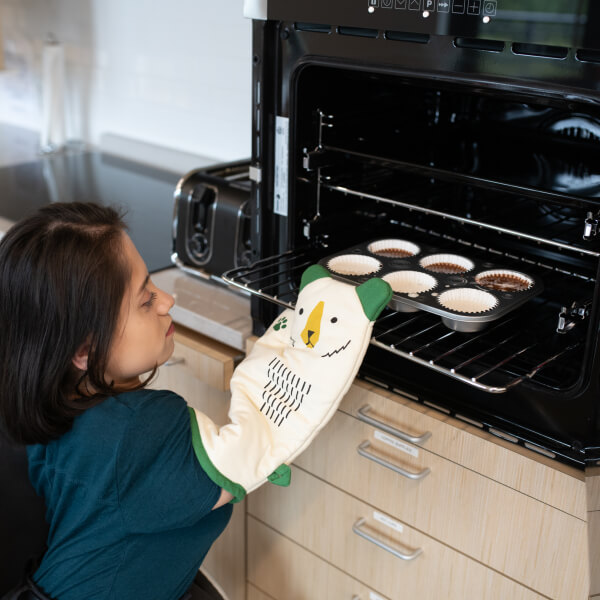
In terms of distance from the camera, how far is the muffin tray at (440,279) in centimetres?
105

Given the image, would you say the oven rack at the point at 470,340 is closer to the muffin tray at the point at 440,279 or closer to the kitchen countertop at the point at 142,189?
the muffin tray at the point at 440,279

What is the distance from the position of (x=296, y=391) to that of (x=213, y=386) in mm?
424

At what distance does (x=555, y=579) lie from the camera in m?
1.05

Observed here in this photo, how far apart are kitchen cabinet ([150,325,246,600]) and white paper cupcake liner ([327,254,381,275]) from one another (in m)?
0.30

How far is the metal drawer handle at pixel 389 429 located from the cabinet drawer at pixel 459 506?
2 centimetres

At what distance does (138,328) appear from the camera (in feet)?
3.27

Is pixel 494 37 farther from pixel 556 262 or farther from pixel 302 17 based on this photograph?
pixel 556 262

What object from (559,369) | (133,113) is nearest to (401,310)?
(559,369)

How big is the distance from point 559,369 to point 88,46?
6.44 ft

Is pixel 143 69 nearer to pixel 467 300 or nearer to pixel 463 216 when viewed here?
pixel 463 216

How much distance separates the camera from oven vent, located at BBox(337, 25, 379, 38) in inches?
39.4

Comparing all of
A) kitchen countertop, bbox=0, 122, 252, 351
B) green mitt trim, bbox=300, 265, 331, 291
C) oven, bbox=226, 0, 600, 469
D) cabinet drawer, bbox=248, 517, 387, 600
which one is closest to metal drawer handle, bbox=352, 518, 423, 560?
cabinet drawer, bbox=248, 517, 387, 600

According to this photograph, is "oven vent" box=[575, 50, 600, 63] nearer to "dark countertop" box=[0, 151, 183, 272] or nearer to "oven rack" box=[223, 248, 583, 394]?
"oven rack" box=[223, 248, 583, 394]

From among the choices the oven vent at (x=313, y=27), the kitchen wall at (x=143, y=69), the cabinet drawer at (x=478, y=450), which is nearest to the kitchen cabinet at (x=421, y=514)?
the cabinet drawer at (x=478, y=450)
